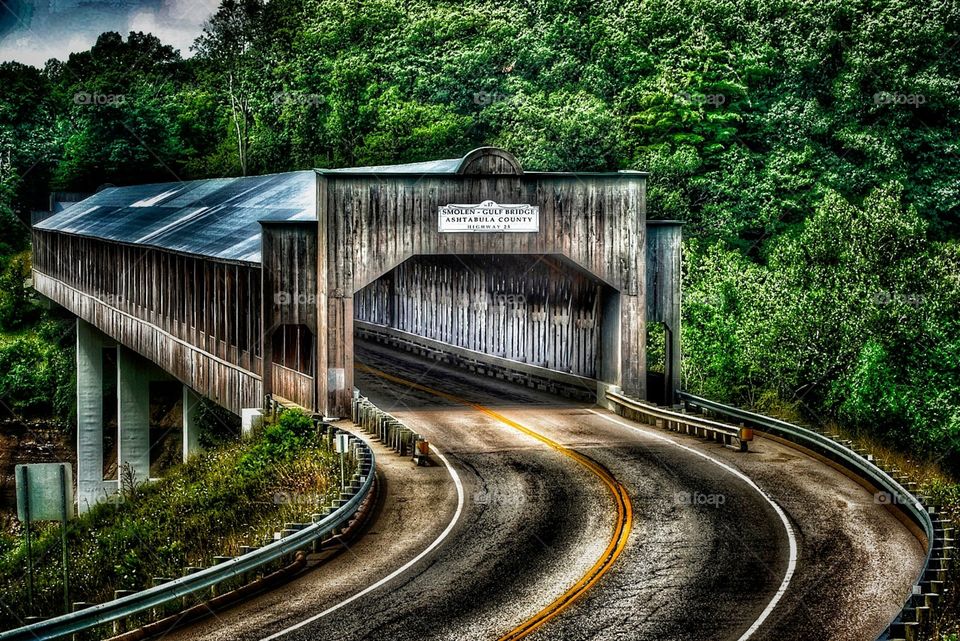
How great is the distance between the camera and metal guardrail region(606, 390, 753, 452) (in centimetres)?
2591

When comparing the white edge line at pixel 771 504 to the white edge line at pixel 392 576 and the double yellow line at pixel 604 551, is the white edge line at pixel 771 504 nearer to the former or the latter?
the double yellow line at pixel 604 551

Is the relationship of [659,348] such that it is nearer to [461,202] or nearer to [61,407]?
[461,202]

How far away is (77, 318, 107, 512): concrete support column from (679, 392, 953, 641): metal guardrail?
30.9 m

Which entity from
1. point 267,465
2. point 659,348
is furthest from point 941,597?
point 659,348

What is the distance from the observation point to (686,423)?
27625mm

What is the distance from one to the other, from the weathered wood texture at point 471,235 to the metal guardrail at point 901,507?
3533mm

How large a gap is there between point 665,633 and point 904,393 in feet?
76.5

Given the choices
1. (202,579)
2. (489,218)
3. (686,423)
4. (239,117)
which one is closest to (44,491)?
(202,579)

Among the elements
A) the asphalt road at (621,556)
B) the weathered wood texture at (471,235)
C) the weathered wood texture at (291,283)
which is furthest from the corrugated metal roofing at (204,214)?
the asphalt road at (621,556)

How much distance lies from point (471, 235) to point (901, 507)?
44.0 ft

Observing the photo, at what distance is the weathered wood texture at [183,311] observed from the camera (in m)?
32.2

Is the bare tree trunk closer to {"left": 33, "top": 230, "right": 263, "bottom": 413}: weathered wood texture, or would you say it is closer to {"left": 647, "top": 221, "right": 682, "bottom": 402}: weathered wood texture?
{"left": 33, "top": 230, "right": 263, "bottom": 413}: weathered wood texture

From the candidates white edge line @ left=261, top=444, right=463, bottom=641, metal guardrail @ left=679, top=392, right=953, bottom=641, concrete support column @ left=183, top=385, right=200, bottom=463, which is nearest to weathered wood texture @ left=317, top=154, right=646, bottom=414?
metal guardrail @ left=679, top=392, right=953, bottom=641

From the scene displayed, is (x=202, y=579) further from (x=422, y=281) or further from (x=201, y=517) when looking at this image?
(x=422, y=281)
